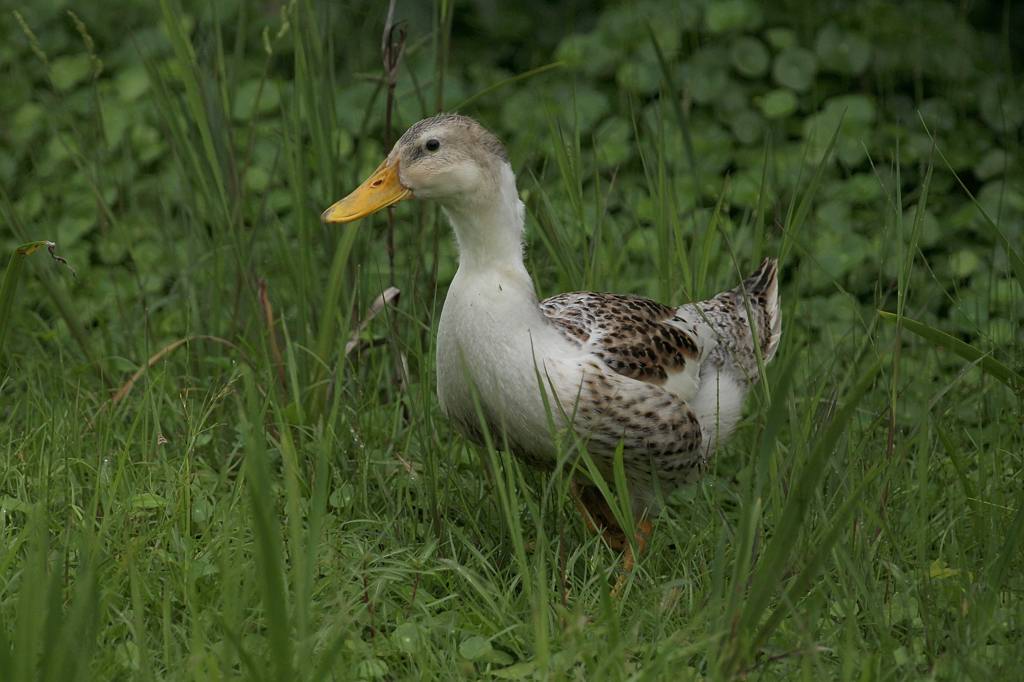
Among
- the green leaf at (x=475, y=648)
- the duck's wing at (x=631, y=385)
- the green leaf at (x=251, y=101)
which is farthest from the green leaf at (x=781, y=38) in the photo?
the green leaf at (x=475, y=648)

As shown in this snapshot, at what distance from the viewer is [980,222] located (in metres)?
5.44

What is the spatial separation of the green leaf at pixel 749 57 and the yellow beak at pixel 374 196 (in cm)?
315

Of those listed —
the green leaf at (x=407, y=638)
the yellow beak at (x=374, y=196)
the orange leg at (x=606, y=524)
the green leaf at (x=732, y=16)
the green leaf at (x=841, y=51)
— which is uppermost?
the green leaf at (x=732, y=16)

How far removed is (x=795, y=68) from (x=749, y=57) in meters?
0.20

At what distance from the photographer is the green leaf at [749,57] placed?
602 cm

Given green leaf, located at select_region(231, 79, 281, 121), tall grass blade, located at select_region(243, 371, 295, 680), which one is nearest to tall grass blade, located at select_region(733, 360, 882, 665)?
tall grass blade, located at select_region(243, 371, 295, 680)

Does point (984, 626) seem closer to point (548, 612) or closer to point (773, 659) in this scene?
point (773, 659)

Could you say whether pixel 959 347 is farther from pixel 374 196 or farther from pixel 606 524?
pixel 374 196

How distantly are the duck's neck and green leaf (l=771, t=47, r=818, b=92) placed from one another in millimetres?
3054

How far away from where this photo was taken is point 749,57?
6.05m

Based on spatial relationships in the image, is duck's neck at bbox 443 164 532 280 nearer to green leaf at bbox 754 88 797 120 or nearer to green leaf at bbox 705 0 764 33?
green leaf at bbox 754 88 797 120

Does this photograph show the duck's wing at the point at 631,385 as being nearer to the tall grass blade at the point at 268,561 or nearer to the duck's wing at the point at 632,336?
the duck's wing at the point at 632,336

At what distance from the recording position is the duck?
3.12m

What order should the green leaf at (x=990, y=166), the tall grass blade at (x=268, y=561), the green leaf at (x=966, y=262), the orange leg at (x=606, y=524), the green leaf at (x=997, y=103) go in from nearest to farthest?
1. the tall grass blade at (x=268, y=561)
2. the orange leg at (x=606, y=524)
3. the green leaf at (x=966, y=262)
4. the green leaf at (x=990, y=166)
5. the green leaf at (x=997, y=103)
